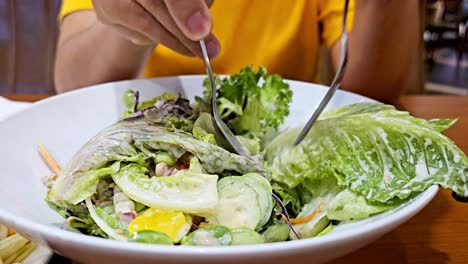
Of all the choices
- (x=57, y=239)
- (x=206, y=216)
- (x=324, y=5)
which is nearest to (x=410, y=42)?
(x=324, y=5)

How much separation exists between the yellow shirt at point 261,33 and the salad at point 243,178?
1.69 feet

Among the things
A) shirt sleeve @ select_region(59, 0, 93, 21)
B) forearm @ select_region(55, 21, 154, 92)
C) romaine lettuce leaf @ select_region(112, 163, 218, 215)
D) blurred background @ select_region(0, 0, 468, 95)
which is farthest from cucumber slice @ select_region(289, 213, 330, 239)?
blurred background @ select_region(0, 0, 468, 95)

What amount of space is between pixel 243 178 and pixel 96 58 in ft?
2.22

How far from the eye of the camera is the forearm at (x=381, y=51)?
3.70 feet

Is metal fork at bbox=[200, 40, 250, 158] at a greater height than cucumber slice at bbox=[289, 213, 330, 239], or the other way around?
metal fork at bbox=[200, 40, 250, 158]

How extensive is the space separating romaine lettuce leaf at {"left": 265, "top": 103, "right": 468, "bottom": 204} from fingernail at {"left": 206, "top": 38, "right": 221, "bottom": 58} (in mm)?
149

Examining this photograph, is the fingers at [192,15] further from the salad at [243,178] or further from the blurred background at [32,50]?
the blurred background at [32,50]

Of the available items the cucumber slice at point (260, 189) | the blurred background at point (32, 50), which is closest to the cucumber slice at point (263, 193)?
the cucumber slice at point (260, 189)

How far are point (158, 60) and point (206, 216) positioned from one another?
746mm

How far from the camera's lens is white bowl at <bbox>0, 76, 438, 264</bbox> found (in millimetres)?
414

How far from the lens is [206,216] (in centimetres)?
56

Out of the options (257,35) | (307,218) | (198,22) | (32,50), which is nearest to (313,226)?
(307,218)

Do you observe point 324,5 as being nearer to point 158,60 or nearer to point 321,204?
point 158,60

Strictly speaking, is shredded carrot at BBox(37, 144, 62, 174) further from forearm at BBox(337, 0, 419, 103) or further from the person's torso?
forearm at BBox(337, 0, 419, 103)
